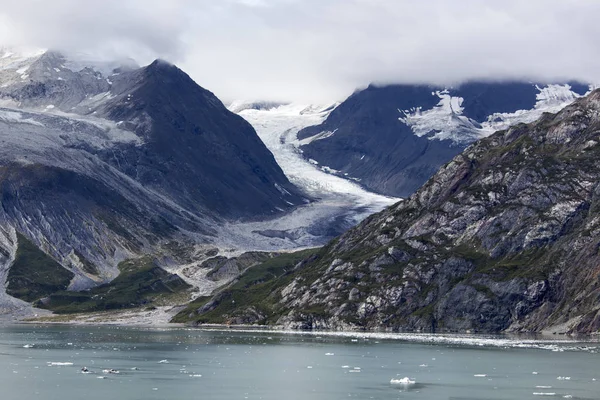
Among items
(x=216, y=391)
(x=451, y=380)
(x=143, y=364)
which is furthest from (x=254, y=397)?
(x=143, y=364)

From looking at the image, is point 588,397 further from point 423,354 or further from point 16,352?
point 16,352

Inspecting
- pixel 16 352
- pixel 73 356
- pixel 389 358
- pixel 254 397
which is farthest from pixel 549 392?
pixel 16 352

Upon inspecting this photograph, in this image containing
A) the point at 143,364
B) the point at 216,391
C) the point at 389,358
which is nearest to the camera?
the point at 216,391

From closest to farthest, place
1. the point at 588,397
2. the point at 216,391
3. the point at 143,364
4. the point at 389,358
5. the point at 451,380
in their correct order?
the point at 588,397 → the point at 216,391 → the point at 451,380 → the point at 143,364 → the point at 389,358

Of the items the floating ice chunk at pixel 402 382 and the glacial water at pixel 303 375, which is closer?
the glacial water at pixel 303 375

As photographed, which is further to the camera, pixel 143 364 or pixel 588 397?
pixel 143 364

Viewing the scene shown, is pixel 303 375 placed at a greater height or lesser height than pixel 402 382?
lesser

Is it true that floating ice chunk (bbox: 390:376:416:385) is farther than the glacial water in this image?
Yes

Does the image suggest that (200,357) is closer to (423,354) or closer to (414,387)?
(423,354)

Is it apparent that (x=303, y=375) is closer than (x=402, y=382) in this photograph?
No
